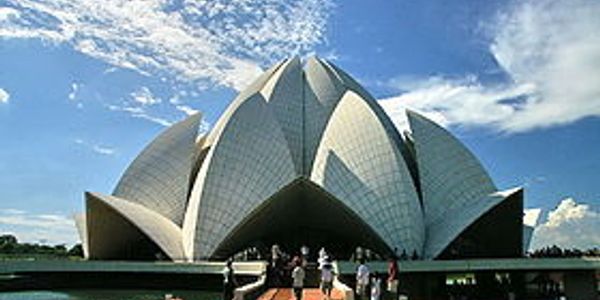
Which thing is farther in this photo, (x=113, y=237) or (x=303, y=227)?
(x=303, y=227)

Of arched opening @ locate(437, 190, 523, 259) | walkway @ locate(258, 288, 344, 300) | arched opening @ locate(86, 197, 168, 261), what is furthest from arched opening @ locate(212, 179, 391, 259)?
walkway @ locate(258, 288, 344, 300)

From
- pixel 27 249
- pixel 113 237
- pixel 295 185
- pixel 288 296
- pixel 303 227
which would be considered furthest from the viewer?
pixel 27 249

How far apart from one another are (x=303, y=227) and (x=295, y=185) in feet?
34.5

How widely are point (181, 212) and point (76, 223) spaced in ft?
26.0

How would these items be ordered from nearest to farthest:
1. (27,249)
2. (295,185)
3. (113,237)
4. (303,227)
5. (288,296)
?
1. (288,296)
2. (295,185)
3. (113,237)
4. (303,227)
5. (27,249)

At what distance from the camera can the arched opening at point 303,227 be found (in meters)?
30.6

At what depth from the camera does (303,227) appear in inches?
1569

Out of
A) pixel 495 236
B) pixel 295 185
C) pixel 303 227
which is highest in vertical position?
pixel 295 185

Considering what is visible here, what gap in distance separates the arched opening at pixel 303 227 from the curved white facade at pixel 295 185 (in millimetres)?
137

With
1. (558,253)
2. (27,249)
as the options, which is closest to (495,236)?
Result: (558,253)

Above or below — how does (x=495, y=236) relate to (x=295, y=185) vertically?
below

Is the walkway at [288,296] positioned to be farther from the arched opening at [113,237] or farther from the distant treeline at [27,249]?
the distant treeline at [27,249]

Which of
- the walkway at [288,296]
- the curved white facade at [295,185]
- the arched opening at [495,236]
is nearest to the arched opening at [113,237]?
the curved white facade at [295,185]

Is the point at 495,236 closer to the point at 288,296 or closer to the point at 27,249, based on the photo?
the point at 288,296
